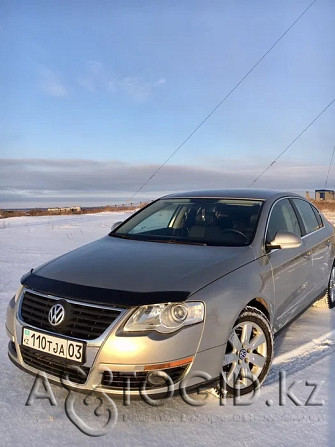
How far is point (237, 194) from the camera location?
14.1 ft

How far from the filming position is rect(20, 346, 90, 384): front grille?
7.96 ft

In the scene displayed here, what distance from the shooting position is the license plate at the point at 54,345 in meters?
2.40

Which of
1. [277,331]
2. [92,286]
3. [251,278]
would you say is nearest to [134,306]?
[92,286]

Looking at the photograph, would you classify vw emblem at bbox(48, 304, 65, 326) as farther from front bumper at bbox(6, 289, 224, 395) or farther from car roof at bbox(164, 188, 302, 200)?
car roof at bbox(164, 188, 302, 200)

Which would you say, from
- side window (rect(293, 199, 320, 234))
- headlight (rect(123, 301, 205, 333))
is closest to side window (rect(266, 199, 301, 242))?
side window (rect(293, 199, 320, 234))

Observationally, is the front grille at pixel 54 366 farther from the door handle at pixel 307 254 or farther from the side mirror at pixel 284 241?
the door handle at pixel 307 254

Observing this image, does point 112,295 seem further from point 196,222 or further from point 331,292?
point 331,292

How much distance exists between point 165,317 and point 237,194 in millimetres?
2226

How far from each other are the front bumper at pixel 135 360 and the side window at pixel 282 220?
58.1 inches

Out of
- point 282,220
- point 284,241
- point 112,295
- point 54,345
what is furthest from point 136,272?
point 282,220

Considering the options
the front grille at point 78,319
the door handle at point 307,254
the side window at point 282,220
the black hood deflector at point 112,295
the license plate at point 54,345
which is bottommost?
the license plate at point 54,345

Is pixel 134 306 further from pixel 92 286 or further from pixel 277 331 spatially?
pixel 277 331

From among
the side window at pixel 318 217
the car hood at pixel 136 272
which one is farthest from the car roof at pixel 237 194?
the car hood at pixel 136 272

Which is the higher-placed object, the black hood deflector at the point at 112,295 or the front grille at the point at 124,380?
the black hood deflector at the point at 112,295
